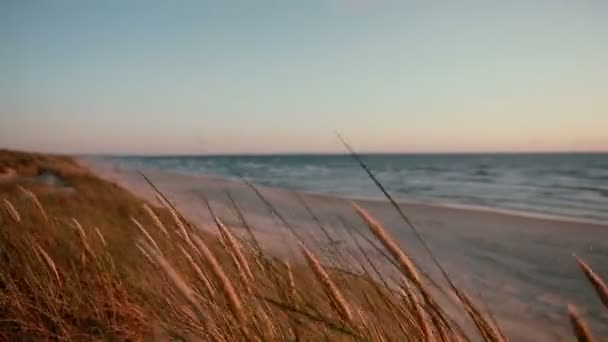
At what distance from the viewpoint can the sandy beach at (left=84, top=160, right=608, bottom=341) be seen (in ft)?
18.1

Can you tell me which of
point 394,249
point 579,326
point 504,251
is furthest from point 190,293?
point 504,251

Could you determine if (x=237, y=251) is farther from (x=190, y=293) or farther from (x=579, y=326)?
(x=579, y=326)

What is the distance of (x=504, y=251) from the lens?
8.70 m

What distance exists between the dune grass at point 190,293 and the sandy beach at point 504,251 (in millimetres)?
469

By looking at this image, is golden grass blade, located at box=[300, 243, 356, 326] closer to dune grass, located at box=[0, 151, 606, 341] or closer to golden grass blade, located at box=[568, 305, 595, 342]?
dune grass, located at box=[0, 151, 606, 341]

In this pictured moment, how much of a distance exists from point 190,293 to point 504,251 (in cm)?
880

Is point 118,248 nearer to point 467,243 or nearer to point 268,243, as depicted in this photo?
point 268,243

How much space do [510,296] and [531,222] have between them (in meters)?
5.97

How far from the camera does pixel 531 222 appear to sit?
11586 mm

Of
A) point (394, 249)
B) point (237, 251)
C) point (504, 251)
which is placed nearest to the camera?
point (394, 249)

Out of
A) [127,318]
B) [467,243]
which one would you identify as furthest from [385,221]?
[127,318]

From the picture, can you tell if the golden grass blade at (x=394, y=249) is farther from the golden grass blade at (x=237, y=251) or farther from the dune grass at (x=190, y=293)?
the golden grass blade at (x=237, y=251)

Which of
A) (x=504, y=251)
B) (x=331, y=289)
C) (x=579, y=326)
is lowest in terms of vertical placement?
(x=504, y=251)

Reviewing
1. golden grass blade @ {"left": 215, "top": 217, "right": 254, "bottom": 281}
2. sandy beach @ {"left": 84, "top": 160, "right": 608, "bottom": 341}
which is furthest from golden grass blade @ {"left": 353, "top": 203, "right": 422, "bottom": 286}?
sandy beach @ {"left": 84, "top": 160, "right": 608, "bottom": 341}
